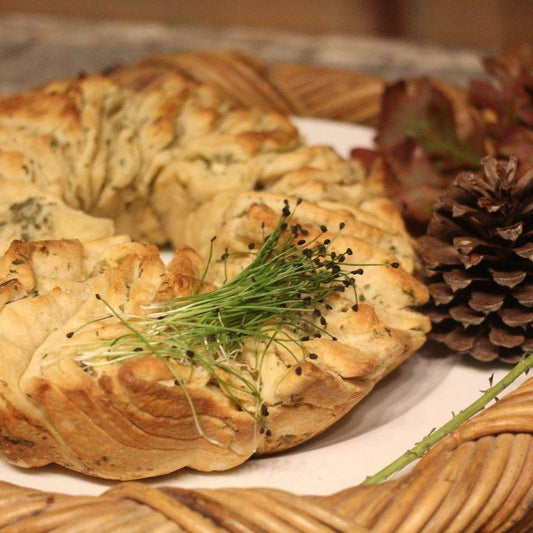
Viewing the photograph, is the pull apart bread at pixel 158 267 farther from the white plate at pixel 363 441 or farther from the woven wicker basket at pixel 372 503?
the woven wicker basket at pixel 372 503

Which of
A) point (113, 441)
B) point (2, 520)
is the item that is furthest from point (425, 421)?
point (2, 520)

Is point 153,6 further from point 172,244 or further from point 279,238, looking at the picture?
point 279,238

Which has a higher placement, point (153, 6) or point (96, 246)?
point (153, 6)

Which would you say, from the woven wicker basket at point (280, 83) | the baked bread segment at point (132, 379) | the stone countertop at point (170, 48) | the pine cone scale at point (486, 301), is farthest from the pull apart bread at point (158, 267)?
the stone countertop at point (170, 48)

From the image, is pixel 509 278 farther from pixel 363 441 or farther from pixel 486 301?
pixel 363 441

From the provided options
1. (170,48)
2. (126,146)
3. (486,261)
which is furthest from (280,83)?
(170,48)
